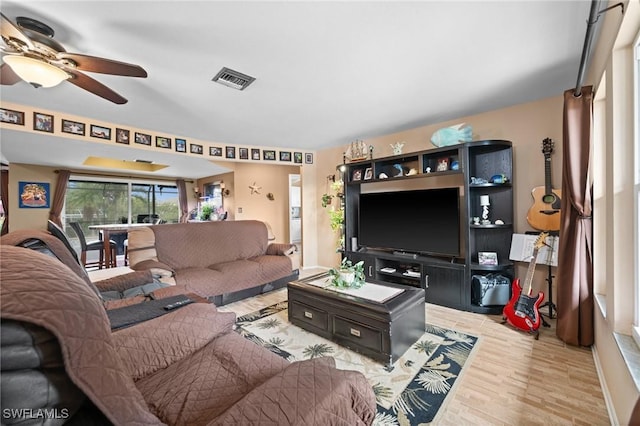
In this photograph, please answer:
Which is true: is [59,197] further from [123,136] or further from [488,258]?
[488,258]

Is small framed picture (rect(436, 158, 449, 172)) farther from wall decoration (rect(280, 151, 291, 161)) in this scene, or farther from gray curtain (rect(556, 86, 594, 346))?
wall decoration (rect(280, 151, 291, 161))

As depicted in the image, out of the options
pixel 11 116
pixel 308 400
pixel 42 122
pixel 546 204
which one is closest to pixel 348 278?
pixel 308 400

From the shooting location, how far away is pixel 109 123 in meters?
3.58

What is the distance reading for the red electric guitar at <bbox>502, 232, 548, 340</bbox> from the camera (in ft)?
8.12

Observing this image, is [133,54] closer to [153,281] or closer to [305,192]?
[153,281]

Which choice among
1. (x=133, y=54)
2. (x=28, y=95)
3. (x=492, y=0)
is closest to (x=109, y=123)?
(x=28, y=95)

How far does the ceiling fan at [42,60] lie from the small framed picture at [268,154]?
10.4 ft

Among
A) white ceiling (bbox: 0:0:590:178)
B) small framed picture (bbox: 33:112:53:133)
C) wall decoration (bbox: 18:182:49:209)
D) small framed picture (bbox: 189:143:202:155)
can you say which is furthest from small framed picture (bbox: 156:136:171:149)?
wall decoration (bbox: 18:182:49:209)

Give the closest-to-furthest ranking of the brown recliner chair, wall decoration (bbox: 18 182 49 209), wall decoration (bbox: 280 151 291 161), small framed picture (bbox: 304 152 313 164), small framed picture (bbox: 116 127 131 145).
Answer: the brown recliner chair < small framed picture (bbox: 116 127 131 145) < wall decoration (bbox: 280 151 291 161) < small framed picture (bbox: 304 152 313 164) < wall decoration (bbox: 18 182 49 209)

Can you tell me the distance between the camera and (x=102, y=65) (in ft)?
5.74

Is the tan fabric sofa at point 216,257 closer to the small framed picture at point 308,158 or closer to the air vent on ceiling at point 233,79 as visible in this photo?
the small framed picture at point 308,158

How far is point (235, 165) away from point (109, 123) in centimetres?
300

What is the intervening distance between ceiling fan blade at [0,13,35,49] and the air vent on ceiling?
113 cm

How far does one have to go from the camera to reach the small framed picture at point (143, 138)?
12.6 feet
